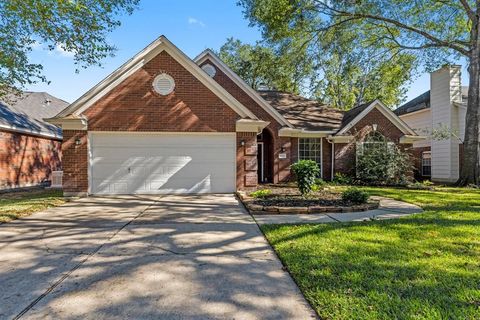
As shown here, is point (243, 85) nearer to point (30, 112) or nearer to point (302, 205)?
point (302, 205)

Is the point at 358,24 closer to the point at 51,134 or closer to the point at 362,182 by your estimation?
the point at 362,182

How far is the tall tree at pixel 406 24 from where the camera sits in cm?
1439

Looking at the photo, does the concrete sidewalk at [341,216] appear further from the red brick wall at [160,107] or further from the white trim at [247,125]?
the red brick wall at [160,107]

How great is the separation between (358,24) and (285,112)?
6560 mm

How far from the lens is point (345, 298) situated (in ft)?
10.1

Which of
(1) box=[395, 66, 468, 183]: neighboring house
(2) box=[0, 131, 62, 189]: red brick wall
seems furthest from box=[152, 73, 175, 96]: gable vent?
(1) box=[395, 66, 468, 183]: neighboring house

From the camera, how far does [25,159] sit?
1565cm

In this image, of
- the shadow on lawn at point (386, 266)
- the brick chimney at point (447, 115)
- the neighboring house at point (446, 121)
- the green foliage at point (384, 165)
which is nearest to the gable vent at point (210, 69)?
the green foliage at point (384, 165)

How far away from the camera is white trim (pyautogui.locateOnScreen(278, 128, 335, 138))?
15.4 meters

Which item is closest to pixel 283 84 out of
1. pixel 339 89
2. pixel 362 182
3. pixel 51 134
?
pixel 339 89

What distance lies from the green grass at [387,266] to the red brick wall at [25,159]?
14.2 metres

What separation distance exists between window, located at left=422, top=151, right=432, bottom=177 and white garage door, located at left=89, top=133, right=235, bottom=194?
602 inches

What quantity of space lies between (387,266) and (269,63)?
63.3 ft

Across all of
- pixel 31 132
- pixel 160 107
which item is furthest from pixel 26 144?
pixel 160 107
